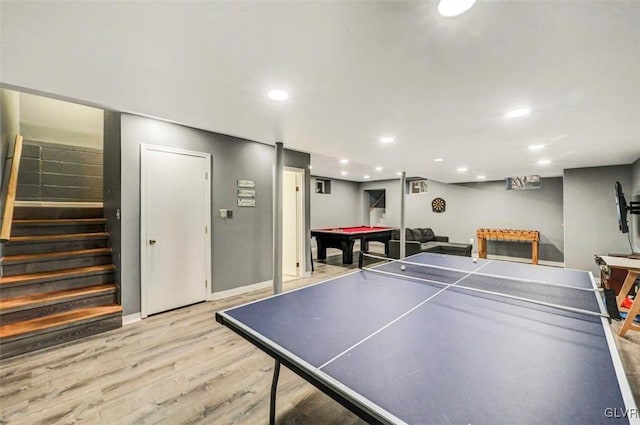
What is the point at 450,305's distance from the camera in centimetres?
161

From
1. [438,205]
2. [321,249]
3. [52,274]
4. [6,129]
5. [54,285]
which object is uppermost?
[6,129]

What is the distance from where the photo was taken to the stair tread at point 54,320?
243 cm

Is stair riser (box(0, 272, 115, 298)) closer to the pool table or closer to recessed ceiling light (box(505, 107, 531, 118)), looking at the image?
the pool table

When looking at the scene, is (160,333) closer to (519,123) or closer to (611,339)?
(611,339)

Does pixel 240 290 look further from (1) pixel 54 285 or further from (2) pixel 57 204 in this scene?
(2) pixel 57 204

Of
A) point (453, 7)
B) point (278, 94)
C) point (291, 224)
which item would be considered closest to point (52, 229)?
point (291, 224)

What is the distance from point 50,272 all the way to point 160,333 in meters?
1.62

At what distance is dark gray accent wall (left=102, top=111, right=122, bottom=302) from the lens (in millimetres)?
3115

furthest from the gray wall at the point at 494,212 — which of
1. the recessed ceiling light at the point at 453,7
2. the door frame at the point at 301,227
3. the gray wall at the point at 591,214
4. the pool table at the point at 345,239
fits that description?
the recessed ceiling light at the point at 453,7

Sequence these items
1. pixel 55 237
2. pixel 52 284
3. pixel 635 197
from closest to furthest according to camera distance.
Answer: pixel 52 284
pixel 55 237
pixel 635 197

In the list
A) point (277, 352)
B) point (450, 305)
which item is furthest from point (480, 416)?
point (450, 305)

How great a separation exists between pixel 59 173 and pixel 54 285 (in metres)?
2.53

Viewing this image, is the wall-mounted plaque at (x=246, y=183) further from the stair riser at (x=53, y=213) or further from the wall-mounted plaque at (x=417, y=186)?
the wall-mounted plaque at (x=417, y=186)

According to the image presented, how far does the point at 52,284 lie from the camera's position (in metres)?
2.97
